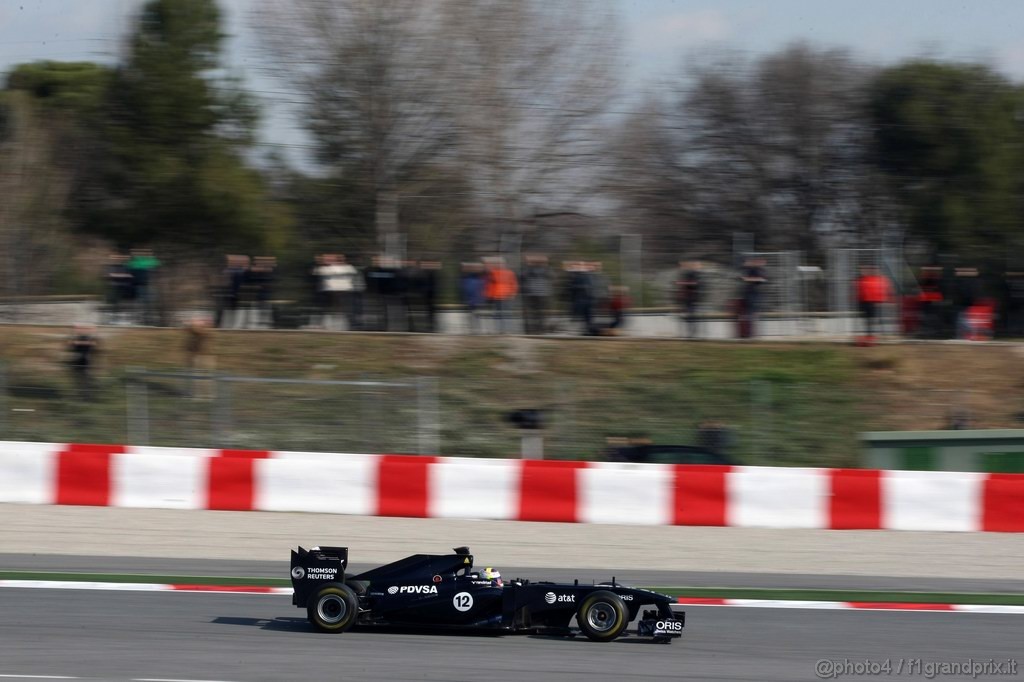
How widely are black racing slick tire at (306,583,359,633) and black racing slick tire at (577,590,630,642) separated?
1.27 meters

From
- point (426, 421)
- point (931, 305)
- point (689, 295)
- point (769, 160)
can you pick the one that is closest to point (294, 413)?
point (426, 421)

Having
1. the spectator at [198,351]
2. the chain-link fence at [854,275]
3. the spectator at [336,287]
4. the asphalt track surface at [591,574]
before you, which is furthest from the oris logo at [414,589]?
the chain-link fence at [854,275]

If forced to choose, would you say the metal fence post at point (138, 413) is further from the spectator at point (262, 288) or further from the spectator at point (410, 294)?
the spectator at point (410, 294)

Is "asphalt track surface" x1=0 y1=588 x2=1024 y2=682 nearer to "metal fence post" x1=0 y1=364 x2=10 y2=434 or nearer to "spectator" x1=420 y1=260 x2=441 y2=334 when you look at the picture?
"metal fence post" x1=0 y1=364 x2=10 y2=434

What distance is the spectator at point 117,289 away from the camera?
18.6 meters

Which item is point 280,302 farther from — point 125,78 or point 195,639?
point 195,639

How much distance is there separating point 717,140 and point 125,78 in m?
15.9

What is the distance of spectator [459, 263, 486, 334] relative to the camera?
17.8 meters

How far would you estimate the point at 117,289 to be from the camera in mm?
18734

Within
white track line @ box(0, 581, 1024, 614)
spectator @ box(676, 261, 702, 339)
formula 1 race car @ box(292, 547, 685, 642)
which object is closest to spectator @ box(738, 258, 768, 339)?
spectator @ box(676, 261, 702, 339)

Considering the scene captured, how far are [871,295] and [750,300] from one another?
1.71 metres

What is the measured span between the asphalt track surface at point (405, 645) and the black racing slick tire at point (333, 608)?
3.1 inches

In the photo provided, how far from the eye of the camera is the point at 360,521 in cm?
1113

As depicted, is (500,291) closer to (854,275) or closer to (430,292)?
(430,292)
